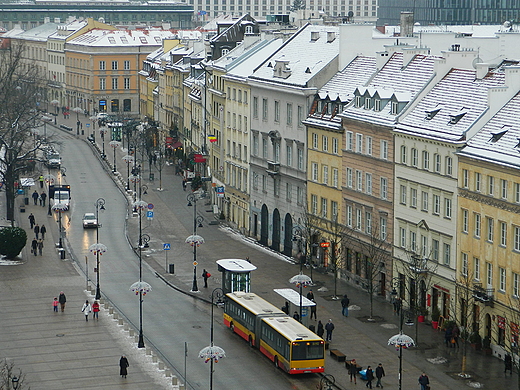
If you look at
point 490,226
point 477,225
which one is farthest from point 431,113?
point 490,226

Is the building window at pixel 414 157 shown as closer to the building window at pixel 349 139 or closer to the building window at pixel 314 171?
the building window at pixel 349 139

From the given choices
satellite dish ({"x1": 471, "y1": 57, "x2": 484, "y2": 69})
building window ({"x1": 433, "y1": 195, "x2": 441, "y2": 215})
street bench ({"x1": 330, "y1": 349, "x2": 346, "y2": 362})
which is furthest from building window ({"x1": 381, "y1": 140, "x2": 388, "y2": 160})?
street bench ({"x1": 330, "y1": 349, "x2": 346, "y2": 362})

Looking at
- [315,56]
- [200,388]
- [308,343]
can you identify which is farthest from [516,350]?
[315,56]

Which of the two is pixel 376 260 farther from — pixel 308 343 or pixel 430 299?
pixel 308 343

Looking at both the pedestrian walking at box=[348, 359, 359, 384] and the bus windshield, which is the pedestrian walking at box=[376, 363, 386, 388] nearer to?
the pedestrian walking at box=[348, 359, 359, 384]

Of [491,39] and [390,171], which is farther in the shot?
[491,39]

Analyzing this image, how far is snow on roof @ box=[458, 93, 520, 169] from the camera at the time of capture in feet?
234

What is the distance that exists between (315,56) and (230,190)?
1943cm

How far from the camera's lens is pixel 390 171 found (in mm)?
85438

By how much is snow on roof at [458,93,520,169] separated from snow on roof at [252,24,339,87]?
26.2m

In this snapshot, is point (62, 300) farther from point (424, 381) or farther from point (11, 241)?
point (424, 381)

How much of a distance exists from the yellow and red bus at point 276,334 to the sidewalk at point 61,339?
6374 mm

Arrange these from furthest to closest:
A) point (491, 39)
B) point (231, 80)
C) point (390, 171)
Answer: point (231, 80) → point (491, 39) → point (390, 171)

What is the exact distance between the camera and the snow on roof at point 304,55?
4013 inches
